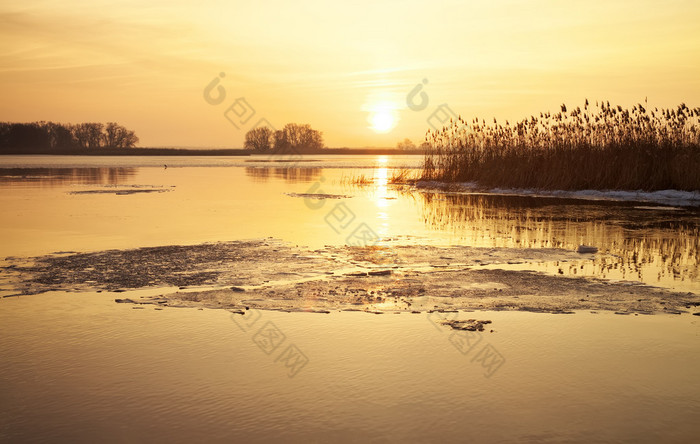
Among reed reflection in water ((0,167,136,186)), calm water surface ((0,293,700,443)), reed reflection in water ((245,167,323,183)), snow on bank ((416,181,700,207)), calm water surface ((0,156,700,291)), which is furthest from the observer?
reed reflection in water ((245,167,323,183))

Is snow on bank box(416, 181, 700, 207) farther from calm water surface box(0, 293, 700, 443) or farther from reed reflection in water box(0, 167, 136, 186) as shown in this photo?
reed reflection in water box(0, 167, 136, 186)

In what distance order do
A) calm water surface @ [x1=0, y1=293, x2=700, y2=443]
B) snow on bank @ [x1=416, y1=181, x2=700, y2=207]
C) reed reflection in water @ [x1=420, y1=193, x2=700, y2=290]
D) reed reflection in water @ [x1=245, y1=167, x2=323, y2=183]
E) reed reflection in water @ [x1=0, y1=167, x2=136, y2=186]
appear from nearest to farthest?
calm water surface @ [x1=0, y1=293, x2=700, y2=443]
reed reflection in water @ [x1=420, y1=193, x2=700, y2=290]
snow on bank @ [x1=416, y1=181, x2=700, y2=207]
reed reflection in water @ [x1=0, y1=167, x2=136, y2=186]
reed reflection in water @ [x1=245, y1=167, x2=323, y2=183]

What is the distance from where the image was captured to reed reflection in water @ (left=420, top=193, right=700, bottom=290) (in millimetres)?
7832

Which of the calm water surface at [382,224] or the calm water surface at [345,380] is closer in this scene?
the calm water surface at [345,380]

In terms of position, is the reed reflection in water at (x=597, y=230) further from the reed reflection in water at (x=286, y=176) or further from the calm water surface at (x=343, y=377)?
the reed reflection in water at (x=286, y=176)

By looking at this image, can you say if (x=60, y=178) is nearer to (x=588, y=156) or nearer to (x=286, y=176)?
(x=286, y=176)

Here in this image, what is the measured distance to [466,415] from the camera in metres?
3.48

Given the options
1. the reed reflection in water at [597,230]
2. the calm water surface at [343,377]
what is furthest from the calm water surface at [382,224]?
the calm water surface at [343,377]

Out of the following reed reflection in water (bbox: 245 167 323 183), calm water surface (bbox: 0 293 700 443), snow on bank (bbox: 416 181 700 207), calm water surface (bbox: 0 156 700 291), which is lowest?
calm water surface (bbox: 0 293 700 443)

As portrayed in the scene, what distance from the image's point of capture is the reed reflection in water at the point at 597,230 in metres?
7.83

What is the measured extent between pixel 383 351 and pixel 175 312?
2138 mm

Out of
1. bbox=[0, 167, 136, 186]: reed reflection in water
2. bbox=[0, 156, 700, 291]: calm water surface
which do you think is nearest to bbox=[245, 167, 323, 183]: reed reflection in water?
bbox=[0, 167, 136, 186]: reed reflection in water

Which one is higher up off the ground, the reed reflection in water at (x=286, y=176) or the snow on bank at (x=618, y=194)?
the reed reflection in water at (x=286, y=176)

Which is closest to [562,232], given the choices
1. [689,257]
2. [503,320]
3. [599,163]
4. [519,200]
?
[689,257]
